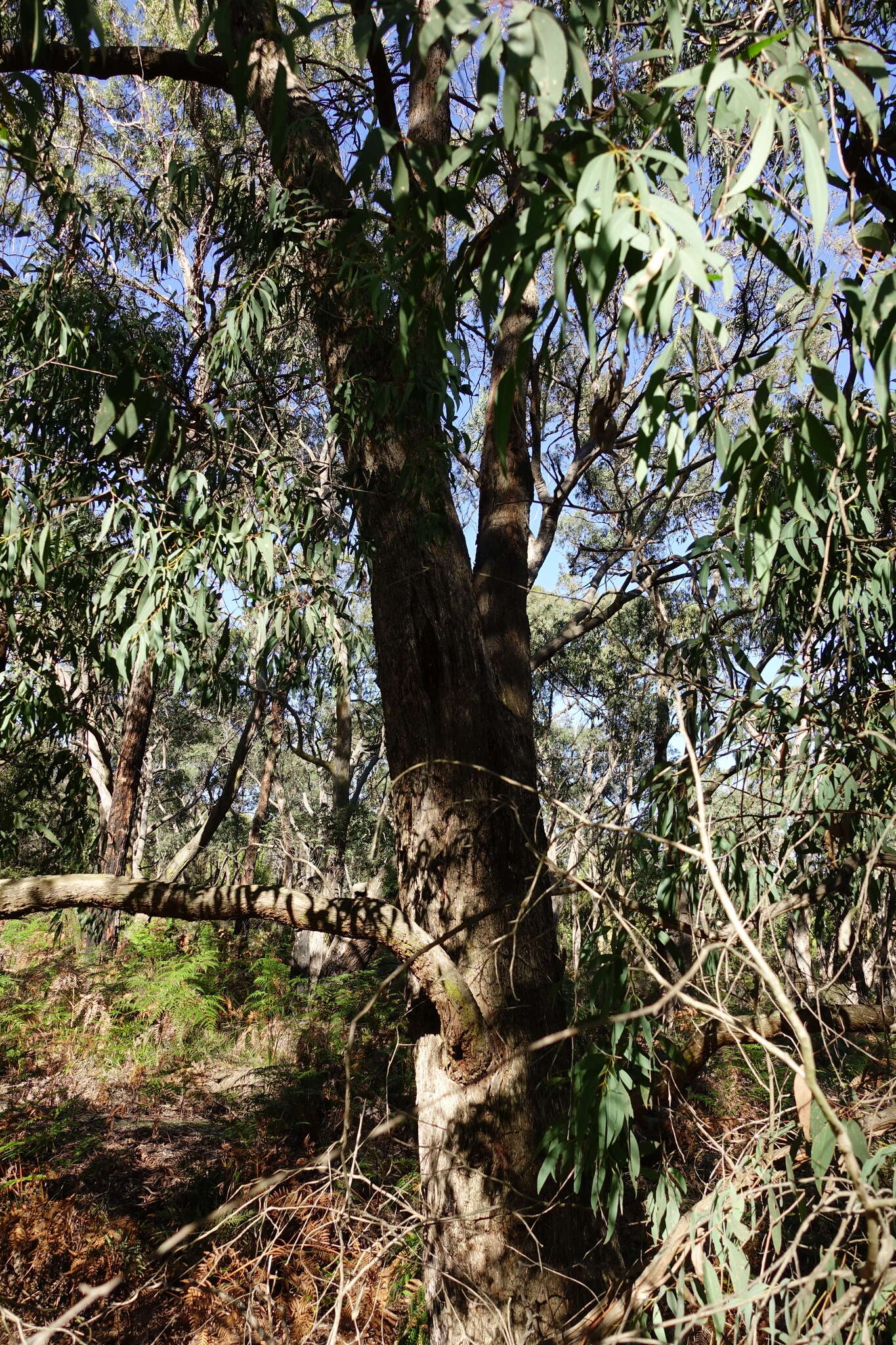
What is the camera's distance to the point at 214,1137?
183 inches

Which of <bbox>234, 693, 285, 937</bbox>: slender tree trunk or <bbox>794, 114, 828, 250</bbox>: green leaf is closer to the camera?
<bbox>794, 114, 828, 250</bbox>: green leaf

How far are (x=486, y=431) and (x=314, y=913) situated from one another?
7.29 feet

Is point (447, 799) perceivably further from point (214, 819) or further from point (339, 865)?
point (339, 865)

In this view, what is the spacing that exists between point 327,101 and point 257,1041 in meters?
5.22

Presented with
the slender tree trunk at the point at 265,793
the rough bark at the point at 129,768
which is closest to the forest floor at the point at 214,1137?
the rough bark at the point at 129,768

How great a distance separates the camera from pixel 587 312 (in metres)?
1.22

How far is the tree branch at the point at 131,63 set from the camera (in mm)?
3033

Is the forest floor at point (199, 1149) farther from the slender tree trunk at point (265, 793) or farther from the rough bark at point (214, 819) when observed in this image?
the slender tree trunk at point (265, 793)

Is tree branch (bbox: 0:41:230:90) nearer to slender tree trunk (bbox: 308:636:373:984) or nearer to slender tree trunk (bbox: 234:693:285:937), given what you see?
slender tree trunk (bbox: 308:636:373:984)

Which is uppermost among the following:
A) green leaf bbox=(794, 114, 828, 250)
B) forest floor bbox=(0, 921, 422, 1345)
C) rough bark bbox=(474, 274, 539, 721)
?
rough bark bbox=(474, 274, 539, 721)

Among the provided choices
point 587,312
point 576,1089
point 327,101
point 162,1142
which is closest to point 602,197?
point 587,312

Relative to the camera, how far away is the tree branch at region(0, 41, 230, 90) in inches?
119

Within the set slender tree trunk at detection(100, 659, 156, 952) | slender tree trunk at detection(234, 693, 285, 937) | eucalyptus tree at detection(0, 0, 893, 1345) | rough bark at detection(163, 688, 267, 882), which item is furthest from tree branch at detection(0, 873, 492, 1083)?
slender tree trunk at detection(234, 693, 285, 937)

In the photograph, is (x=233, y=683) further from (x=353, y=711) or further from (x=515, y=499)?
(x=353, y=711)
